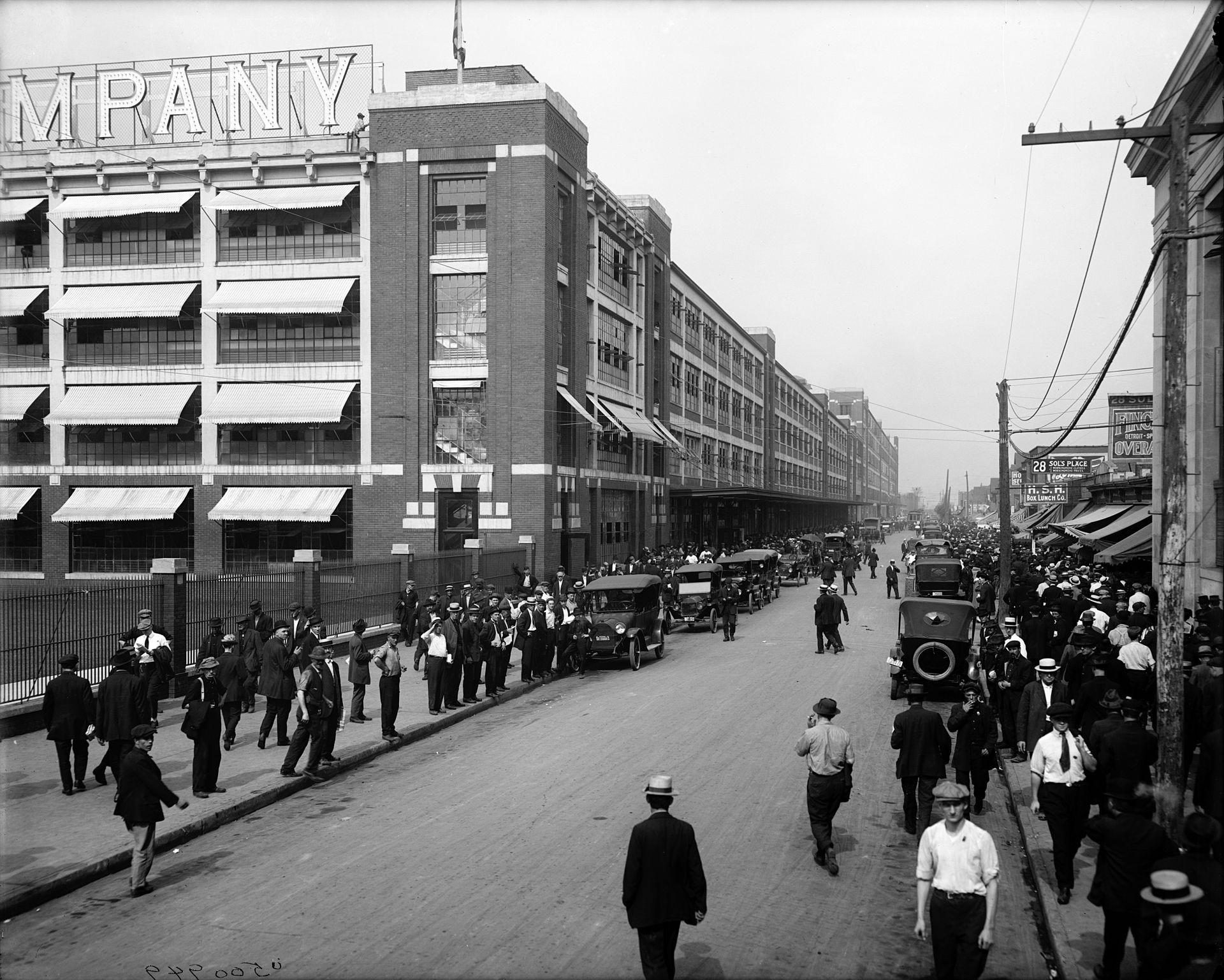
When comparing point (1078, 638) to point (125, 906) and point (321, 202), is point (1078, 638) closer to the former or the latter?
point (125, 906)

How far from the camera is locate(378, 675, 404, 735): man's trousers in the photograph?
14484 mm

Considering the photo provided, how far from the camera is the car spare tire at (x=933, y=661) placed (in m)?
16.8

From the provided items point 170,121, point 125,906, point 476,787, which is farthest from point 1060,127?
point 170,121

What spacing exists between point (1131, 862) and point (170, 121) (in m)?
40.4

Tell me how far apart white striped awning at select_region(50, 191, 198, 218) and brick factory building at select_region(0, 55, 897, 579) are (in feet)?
0.32

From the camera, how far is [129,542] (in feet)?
124

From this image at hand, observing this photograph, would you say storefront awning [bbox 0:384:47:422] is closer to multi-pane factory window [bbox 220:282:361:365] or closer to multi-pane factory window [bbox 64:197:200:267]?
multi-pane factory window [bbox 64:197:200:267]

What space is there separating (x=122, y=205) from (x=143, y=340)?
16.7 feet

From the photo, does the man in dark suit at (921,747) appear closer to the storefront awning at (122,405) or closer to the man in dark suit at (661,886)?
the man in dark suit at (661,886)

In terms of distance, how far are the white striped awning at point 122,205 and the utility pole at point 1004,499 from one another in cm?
3134

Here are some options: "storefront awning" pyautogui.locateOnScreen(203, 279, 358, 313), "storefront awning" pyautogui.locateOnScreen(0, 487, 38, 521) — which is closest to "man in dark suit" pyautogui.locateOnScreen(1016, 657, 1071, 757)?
"storefront awning" pyautogui.locateOnScreen(203, 279, 358, 313)

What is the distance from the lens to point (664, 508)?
53031mm

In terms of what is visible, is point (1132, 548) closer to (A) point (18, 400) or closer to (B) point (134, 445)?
(B) point (134, 445)

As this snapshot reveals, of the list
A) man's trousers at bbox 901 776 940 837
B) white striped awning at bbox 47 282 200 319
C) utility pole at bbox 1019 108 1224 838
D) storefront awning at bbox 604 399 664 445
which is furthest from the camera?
storefront awning at bbox 604 399 664 445
